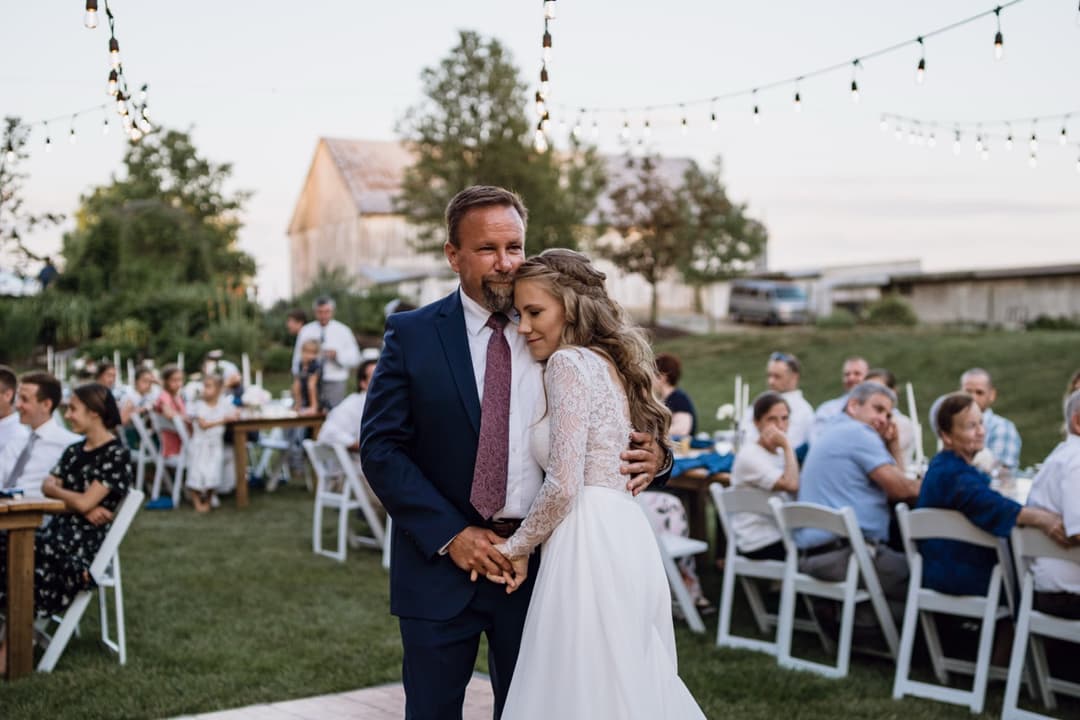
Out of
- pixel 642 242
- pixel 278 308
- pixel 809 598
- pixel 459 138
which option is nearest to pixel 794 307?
pixel 642 242

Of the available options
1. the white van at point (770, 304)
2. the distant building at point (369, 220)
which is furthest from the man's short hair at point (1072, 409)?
the distant building at point (369, 220)

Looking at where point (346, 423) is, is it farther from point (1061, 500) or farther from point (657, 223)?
point (657, 223)

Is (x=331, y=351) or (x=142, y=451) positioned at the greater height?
(x=331, y=351)

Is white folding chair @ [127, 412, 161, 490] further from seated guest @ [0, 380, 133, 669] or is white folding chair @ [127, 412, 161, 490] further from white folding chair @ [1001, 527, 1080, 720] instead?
white folding chair @ [1001, 527, 1080, 720]

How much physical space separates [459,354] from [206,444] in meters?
8.91

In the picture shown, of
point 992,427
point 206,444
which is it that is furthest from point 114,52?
point 206,444

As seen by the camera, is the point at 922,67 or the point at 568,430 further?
the point at 922,67

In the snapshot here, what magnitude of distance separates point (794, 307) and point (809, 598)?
30.0m

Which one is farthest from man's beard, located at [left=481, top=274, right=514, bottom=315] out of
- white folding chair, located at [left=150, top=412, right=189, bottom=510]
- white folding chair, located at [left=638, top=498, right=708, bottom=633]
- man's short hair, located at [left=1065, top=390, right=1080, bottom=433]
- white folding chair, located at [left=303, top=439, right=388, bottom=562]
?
white folding chair, located at [left=150, top=412, right=189, bottom=510]

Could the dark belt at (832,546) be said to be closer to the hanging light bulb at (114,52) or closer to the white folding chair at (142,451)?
the hanging light bulb at (114,52)

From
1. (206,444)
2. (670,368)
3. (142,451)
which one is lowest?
(142,451)

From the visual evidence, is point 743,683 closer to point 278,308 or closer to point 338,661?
point 338,661

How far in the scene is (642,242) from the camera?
2975 cm

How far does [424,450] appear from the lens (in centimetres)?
284
